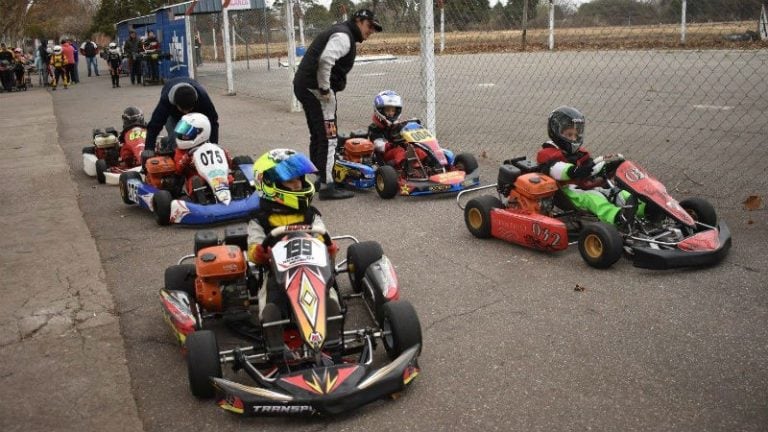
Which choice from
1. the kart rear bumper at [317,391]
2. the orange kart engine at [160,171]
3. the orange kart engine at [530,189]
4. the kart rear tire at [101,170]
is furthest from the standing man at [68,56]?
the kart rear bumper at [317,391]

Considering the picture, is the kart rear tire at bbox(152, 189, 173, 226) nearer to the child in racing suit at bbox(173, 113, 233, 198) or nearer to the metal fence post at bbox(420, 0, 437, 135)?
the child in racing suit at bbox(173, 113, 233, 198)

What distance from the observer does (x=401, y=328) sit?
413cm

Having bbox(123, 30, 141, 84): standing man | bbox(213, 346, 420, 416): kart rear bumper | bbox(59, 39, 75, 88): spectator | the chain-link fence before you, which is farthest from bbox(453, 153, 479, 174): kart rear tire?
bbox(59, 39, 75, 88): spectator

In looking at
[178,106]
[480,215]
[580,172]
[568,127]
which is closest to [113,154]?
[178,106]

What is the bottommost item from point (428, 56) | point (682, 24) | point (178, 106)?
point (178, 106)

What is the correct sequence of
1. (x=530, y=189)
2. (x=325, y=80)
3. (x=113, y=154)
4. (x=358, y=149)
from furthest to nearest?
(x=113, y=154) < (x=358, y=149) < (x=325, y=80) < (x=530, y=189)

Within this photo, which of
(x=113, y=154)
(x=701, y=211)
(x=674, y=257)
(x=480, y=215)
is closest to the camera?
(x=674, y=257)

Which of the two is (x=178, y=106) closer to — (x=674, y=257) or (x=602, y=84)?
(x=674, y=257)

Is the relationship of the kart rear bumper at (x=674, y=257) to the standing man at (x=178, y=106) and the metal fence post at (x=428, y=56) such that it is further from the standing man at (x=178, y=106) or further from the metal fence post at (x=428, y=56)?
the metal fence post at (x=428, y=56)

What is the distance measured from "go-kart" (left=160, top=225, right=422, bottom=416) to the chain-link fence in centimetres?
472

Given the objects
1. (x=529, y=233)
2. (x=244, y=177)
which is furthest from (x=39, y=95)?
(x=529, y=233)

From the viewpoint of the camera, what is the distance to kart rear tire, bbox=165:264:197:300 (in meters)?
5.01

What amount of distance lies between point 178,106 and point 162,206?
167 cm

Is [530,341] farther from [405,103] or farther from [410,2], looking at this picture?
[405,103]
